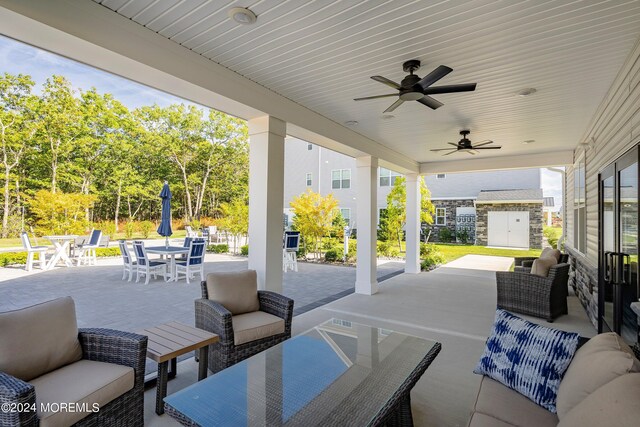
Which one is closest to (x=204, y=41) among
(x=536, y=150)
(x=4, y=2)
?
(x=4, y=2)

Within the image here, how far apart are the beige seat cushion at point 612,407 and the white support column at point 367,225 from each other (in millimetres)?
5395

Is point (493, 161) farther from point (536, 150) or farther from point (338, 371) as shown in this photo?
point (338, 371)

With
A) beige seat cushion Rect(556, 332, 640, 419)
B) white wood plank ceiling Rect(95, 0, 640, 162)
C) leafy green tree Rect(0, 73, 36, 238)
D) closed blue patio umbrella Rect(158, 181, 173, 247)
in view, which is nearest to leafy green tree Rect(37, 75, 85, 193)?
leafy green tree Rect(0, 73, 36, 238)

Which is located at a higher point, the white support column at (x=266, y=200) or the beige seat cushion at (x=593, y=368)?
the white support column at (x=266, y=200)

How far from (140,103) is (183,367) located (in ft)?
60.1

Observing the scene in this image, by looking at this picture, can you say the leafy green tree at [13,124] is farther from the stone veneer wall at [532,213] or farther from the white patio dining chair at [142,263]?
the stone veneer wall at [532,213]

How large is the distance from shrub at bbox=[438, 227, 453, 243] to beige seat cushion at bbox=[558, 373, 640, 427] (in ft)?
56.4

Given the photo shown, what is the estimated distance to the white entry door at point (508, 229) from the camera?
1573 cm

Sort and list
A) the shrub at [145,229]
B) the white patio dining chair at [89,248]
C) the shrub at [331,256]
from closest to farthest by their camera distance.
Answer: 1. the white patio dining chair at [89,248]
2. the shrub at [331,256]
3. the shrub at [145,229]

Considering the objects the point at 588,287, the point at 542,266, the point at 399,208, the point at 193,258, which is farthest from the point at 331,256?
the point at 588,287

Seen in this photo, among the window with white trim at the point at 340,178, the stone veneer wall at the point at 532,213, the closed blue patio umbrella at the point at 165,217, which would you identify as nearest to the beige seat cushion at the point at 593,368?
the closed blue patio umbrella at the point at 165,217

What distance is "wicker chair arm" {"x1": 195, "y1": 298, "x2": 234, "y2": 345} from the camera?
294 cm

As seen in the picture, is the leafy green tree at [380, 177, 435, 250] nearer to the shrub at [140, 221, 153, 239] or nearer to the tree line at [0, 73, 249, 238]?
the tree line at [0, 73, 249, 238]

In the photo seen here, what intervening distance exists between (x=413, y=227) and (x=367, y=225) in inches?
118
